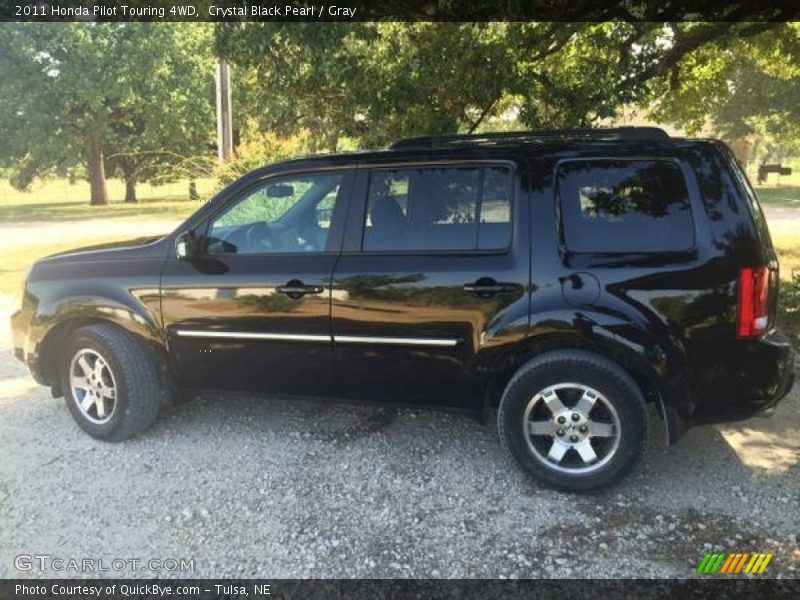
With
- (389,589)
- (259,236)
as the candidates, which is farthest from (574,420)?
(259,236)

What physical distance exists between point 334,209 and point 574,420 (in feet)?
5.90

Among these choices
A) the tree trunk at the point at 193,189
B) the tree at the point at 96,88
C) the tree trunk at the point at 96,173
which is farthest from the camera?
the tree trunk at the point at 96,173

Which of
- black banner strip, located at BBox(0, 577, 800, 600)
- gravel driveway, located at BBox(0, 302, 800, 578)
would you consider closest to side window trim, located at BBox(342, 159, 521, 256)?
gravel driveway, located at BBox(0, 302, 800, 578)

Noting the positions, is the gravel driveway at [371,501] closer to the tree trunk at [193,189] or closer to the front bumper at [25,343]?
the front bumper at [25,343]

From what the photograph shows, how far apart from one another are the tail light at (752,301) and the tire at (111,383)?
3.41 meters

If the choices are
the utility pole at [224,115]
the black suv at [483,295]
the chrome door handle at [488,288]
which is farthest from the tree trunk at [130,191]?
the chrome door handle at [488,288]

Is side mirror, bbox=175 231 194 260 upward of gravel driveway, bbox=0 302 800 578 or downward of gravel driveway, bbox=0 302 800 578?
upward

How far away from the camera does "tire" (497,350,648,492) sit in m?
3.48

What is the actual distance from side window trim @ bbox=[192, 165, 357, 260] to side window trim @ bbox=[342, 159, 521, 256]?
0.11 feet

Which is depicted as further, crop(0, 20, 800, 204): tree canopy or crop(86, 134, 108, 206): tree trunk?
crop(86, 134, 108, 206): tree trunk

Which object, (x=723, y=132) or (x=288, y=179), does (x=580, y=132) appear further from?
(x=723, y=132)

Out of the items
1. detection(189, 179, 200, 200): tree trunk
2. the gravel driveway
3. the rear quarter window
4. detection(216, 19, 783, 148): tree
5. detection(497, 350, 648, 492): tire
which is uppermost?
detection(216, 19, 783, 148): tree

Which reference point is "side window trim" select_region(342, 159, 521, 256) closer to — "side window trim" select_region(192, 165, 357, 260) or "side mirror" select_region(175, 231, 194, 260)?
"side window trim" select_region(192, 165, 357, 260)

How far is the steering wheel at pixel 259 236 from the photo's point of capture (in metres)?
4.09
